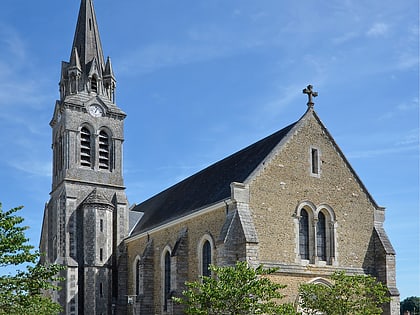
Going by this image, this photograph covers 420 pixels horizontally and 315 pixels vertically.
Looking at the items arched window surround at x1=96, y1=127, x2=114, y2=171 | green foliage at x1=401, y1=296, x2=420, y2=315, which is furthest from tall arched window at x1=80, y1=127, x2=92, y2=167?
green foliage at x1=401, y1=296, x2=420, y2=315

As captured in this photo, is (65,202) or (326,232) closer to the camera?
(326,232)

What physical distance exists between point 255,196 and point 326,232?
14.5 ft

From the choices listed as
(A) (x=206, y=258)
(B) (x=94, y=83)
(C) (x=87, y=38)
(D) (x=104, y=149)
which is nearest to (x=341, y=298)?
(A) (x=206, y=258)

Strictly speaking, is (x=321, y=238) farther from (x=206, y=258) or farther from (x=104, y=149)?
(x=104, y=149)

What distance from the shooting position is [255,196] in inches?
1009

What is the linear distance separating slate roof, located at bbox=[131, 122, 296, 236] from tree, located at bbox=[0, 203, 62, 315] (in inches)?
428

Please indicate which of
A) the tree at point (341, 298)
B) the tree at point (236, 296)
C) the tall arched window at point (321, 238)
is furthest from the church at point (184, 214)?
the tree at point (236, 296)

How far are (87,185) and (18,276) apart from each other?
22061 millimetres

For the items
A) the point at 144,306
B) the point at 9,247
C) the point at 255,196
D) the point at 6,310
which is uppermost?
the point at 255,196

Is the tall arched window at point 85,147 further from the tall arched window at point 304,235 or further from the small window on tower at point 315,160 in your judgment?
the tall arched window at point 304,235

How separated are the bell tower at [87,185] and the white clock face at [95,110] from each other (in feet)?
0.09

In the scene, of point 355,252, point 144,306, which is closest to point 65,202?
point 144,306

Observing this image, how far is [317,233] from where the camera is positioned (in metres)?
27.5

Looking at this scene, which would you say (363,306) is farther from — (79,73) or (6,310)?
(79,73)
